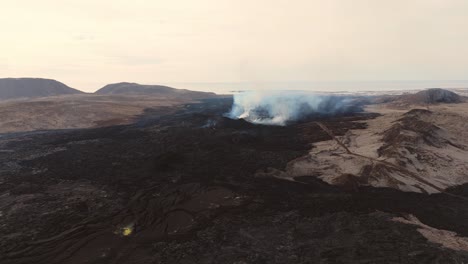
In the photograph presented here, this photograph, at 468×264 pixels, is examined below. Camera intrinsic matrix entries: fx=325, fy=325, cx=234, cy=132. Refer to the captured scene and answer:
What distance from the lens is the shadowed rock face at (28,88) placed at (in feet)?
→ 442

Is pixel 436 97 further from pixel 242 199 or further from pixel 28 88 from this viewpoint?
pixel 28 88

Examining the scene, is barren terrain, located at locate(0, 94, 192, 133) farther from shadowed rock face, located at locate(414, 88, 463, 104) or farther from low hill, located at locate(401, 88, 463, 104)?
shadowed rock face, located at locate(414, 88, 463, 104)

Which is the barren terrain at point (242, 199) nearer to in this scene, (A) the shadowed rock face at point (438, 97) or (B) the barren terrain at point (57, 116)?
(B) the barren terrain at point (57, 116)

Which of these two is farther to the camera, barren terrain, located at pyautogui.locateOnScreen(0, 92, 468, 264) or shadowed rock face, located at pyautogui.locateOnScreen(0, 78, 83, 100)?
shadowed rock face, located at pyautogui.locateOnScreen(0, 78, 83, 100)

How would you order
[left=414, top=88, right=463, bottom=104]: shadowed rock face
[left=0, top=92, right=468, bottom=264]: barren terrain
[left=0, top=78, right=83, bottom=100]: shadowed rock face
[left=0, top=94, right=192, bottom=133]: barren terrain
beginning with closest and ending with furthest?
[left=0, top=92, right=468, bottom=264]: barren terrain → [left=0, top=94, right=192, bottom=133]: barren terrain → [left=414, top=88, right=463, bottom=104]: shadowed rock face → [left=0, top=78, right=83, bottom=100]: shadowed rock face

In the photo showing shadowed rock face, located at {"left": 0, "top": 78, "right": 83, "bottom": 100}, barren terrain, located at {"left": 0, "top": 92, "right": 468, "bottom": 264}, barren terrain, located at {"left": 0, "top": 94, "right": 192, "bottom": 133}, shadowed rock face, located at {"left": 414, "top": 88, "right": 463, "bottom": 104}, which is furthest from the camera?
shadowed rock face, located at {"left": 0, "top": 78, "right": 83, "bottom": 100}

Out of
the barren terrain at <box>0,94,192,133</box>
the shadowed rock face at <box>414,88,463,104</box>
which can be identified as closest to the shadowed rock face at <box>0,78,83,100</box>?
the barren terrain at <box>0,94,192,133</box>

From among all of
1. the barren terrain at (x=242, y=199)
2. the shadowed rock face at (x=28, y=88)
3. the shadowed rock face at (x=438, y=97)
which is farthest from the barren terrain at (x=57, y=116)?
the shadowed rock face at (x=28, y=88)

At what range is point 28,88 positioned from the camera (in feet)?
458

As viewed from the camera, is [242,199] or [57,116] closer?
[242,199]

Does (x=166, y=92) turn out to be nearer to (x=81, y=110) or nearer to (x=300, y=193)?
(x=81, y=110)

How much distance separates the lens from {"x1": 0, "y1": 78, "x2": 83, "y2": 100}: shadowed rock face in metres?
135

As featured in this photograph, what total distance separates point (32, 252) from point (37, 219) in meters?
3.86

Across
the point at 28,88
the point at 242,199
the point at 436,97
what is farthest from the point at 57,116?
the point at 28,88
